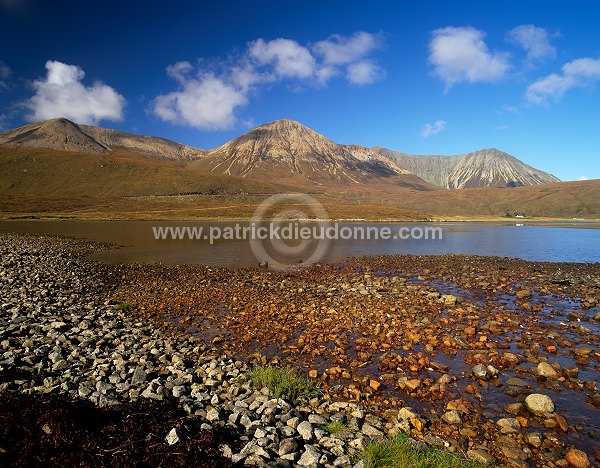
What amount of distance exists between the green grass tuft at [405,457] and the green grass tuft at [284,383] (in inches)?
99.4

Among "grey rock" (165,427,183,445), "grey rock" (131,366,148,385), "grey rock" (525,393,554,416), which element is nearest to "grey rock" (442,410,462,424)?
"grey rock" (525,393,554,416)

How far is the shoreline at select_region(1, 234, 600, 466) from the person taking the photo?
304 inches

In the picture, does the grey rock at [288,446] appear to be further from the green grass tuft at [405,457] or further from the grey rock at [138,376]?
the grey rock at [138,376]

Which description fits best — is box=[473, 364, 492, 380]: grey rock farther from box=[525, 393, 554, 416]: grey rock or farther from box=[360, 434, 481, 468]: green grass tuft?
box=[360, 434, 481, 468]: green grass tuft

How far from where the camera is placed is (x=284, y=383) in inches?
343

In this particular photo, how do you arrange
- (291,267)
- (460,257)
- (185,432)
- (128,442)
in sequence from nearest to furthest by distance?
(128,442) → (185,432) → (291,267) → (460,257)

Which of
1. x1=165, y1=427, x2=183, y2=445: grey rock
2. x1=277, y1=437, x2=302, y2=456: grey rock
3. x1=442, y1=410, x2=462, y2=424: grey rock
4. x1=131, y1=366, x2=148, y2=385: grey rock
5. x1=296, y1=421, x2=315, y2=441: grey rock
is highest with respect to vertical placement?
x1=165, y1=427, x2=183, y2=445: grey rock

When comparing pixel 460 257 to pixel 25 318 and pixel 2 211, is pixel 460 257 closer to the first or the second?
pixel 25 318

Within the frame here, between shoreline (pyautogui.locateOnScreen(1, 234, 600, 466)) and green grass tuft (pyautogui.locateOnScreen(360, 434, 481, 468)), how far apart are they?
450 millimetres

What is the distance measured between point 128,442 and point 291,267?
25129 millimetres

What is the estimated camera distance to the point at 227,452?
5.89m

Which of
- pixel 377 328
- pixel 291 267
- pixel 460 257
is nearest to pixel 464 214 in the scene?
pixel 460 257

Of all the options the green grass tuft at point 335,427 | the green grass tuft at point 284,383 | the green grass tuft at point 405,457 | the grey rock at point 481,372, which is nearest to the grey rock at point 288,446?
the green grass tuft at point 335,427

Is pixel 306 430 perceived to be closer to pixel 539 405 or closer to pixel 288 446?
pixel 288 446
